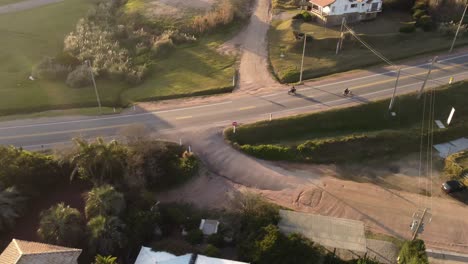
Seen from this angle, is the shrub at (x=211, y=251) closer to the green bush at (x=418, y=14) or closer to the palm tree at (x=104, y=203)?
the palm tree at (x=104, y=203)

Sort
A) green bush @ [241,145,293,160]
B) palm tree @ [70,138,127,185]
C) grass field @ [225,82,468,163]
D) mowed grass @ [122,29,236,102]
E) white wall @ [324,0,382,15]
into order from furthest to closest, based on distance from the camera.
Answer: white wall @ [324,0,382,15], mowed grass @ [122,29,236,102], grass field @ [225,82,468,163], green bush @ [241,145,293,160], palm tree @ [70,138,127,185]

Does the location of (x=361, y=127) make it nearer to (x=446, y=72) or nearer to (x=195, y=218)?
(x=446, y=72)

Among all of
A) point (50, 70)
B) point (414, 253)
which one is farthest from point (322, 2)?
point (414, 253)

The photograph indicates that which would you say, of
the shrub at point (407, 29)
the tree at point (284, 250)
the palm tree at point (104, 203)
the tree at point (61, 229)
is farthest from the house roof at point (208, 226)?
the shrub at point (407, 29)

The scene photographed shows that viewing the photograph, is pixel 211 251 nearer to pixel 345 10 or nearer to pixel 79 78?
pixel 79 78

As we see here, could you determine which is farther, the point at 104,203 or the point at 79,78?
the point at 79,78

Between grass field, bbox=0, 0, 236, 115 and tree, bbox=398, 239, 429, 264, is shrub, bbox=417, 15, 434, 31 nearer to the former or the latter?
grass field, bbox=0, 0, 236, 115

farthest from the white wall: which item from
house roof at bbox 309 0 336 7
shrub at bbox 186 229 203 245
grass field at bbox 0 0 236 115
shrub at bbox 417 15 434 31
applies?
shrub at bbox 186 229 203 245
